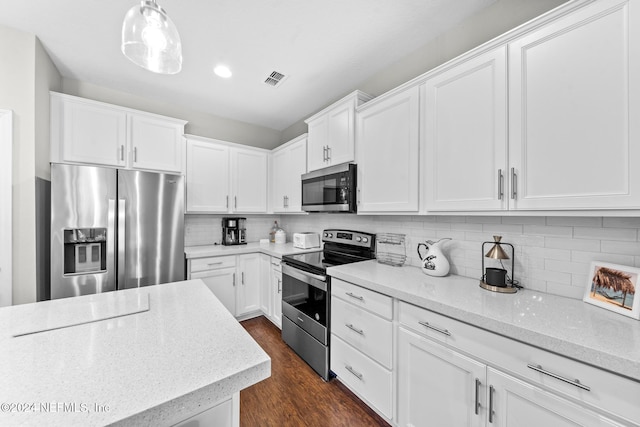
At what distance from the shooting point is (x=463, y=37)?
180 cm

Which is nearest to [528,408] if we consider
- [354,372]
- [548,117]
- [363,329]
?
[363,329]

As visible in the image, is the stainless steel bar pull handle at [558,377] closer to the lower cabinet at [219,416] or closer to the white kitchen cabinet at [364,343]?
the white kitchen cabinet at [364,343]

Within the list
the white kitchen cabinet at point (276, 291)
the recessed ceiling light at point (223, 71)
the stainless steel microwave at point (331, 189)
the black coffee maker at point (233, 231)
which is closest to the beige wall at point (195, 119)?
the recessed ceiling light at point (223, 71)

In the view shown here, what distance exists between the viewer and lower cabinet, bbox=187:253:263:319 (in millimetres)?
2752

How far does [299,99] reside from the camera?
296 cm

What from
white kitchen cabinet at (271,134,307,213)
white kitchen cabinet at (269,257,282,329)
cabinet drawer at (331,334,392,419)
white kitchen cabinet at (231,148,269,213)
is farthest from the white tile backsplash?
white kitchen cabinet at (231,148,269,213)

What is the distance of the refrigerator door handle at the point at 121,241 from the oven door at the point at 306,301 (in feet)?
4.79

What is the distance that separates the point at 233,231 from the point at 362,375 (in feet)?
7.96

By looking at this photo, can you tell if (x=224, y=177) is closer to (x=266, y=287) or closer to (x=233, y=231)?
(x=233, y=231)

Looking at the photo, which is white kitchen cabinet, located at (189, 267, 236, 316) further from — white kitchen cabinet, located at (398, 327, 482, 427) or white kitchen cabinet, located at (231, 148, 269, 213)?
white kitchen cabinet, located at (398, 327, 482, 427)

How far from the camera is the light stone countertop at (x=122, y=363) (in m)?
0.54

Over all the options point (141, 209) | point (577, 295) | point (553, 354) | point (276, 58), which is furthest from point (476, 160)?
point (141, 209)

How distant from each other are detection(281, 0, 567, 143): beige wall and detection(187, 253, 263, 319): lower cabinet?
96.5 inches

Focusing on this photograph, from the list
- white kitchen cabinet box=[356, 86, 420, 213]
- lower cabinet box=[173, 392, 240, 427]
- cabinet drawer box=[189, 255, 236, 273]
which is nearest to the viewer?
lower cabinet box=[173, 392, 240, 427]
